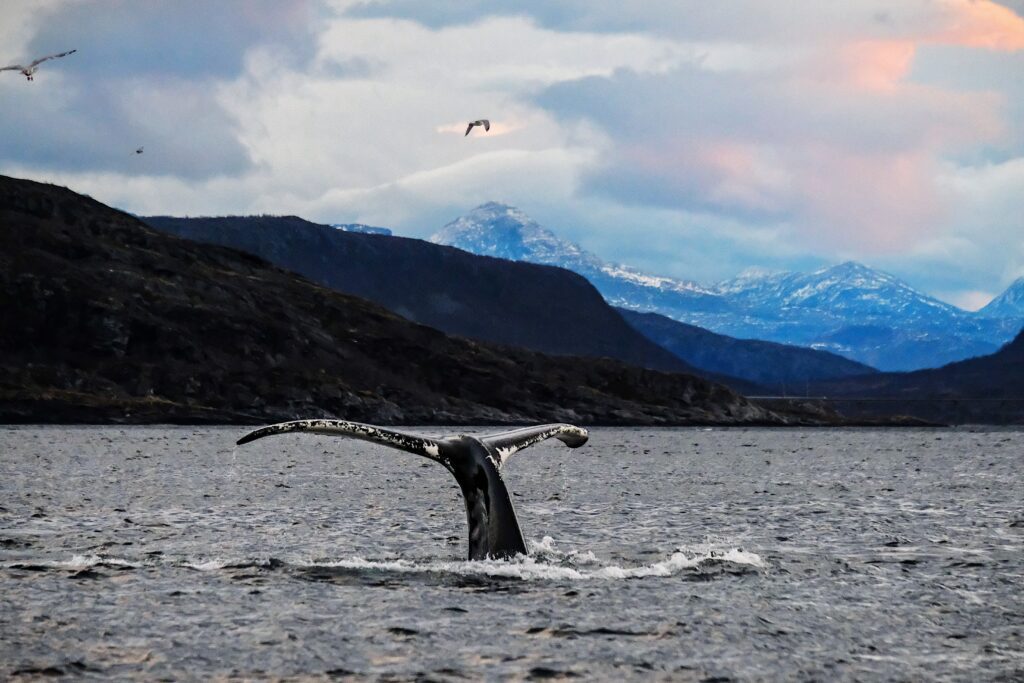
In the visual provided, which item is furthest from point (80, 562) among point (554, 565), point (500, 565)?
point (554, 565)

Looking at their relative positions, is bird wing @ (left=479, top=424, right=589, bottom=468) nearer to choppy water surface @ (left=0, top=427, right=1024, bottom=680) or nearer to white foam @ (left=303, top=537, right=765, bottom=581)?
choppy water surface @ (left=0, top=427, right=1024, bottom=680)

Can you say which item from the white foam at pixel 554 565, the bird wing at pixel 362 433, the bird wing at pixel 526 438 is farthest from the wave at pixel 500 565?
the bird wing at pixel 362 433

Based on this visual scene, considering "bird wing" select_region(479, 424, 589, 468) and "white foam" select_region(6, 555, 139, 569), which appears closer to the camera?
"bird wing" select_region(479, 424, 589, 468)

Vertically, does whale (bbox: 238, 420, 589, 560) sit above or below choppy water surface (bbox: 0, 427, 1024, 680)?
above

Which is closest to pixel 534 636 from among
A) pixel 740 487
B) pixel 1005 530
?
pixel 1005 530

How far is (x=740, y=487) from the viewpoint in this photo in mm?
71000

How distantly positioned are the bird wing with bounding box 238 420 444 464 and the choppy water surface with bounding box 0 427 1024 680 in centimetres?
279

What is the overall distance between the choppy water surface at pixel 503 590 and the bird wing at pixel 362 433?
279cm

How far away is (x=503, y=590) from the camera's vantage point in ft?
79.2

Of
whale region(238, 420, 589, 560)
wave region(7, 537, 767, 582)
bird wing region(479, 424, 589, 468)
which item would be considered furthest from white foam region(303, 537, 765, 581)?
bird wing region(479, 424, 589, 468)

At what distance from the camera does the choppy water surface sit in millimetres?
18188

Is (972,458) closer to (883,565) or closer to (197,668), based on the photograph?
(883,565)

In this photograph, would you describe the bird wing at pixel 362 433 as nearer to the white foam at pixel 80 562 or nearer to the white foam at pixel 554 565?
the white foam at pixel 554 565

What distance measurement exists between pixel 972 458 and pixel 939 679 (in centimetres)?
12379
